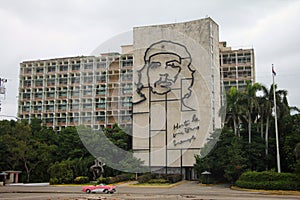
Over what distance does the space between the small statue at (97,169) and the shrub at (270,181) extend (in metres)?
18.3

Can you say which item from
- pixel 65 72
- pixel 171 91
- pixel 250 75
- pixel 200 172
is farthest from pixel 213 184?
pixel 65 72

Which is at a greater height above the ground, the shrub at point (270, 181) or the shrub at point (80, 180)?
the shrub at point (270, 181)

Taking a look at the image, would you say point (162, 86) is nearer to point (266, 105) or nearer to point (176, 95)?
point (176, 95)

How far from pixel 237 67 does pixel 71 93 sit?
102 ft

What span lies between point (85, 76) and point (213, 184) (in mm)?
28935

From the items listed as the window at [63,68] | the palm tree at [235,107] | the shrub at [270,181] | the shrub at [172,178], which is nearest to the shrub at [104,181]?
the shrub at [172,178]

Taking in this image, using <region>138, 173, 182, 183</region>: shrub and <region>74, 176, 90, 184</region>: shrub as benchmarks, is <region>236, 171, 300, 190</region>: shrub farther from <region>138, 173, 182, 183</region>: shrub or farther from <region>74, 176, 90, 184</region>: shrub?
<region>74, 176, 90, 184</region>: shrub

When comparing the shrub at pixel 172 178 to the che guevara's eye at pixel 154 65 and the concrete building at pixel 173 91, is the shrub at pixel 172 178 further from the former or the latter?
the che guevara's eye at pixel 154 65

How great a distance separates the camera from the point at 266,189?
3175cm

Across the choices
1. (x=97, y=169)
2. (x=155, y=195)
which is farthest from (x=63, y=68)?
(x=155, y=195)

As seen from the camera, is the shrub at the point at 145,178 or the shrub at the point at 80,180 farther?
the shrub at the point at 80,180

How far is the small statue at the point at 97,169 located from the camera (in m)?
46.7

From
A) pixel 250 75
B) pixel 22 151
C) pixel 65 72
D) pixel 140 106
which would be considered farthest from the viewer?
pixel 65 72

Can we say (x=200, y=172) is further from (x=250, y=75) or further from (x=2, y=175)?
(x=250, y=75)
